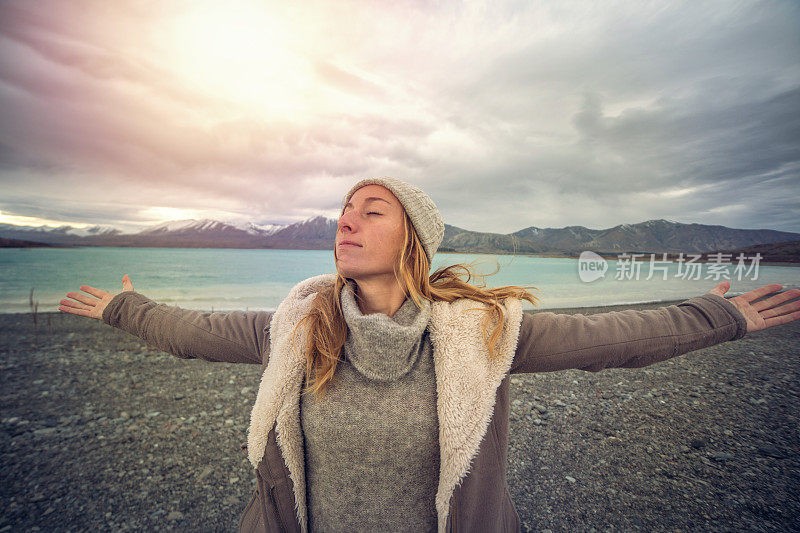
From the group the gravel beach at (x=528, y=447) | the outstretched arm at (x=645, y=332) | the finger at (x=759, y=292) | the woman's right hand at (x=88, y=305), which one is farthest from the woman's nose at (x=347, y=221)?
the gravel beach at (x=528, y=447)

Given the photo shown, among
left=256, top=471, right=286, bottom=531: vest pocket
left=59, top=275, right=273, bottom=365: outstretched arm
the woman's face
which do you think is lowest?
left=256, top=471, right=286, bottom=531: vest pocket

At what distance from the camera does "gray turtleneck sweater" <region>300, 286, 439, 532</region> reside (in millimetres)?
1458

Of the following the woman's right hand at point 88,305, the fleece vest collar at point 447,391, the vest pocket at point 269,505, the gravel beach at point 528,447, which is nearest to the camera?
the fleece vest collar at point 447,391

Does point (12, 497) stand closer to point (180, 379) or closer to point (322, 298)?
point (180, 379)

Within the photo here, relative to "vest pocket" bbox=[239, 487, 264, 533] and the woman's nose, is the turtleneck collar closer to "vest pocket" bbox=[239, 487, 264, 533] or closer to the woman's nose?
the woman's nose

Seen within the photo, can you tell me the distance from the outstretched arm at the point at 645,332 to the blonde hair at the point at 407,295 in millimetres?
197

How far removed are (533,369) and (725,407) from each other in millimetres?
5778

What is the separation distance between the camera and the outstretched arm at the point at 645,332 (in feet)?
4.92

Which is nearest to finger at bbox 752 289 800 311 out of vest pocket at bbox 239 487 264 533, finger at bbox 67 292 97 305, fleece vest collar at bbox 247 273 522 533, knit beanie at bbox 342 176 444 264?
fleece vest collar at bbox 247 273 522 533

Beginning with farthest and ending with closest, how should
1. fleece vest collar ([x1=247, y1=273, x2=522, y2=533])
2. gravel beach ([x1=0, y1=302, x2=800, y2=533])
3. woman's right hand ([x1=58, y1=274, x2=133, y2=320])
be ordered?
gravel beach ([x1=0, y1=302, x2=800, y2=533]) < woman's right hand ([x1=58, y1=274, x2=133, y2=320]) < fleece vest collar ([x1=247, y1=273, x2=522, y2=533])

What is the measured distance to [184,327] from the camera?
5.63 feet

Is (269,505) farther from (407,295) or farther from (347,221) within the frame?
(347,221)

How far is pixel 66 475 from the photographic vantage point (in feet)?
11.2

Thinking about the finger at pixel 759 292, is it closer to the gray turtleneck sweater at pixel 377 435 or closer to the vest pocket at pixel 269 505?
the gray turtleneck sweater at pixel 377 435
